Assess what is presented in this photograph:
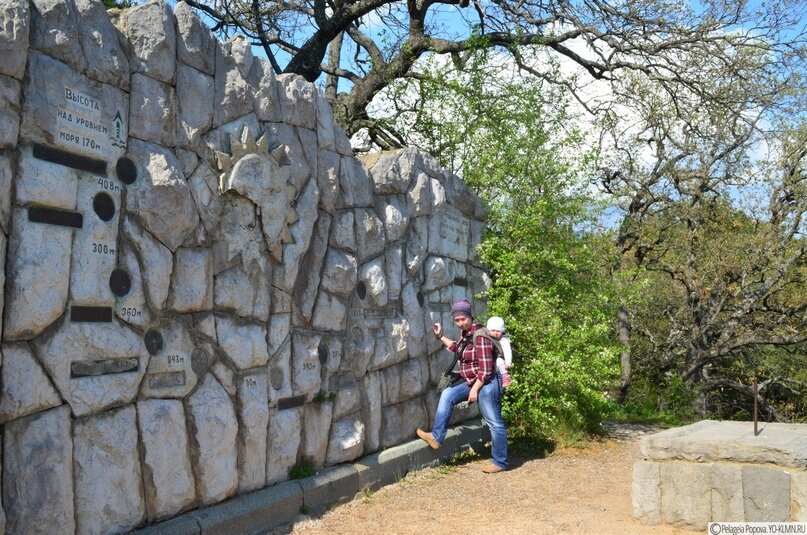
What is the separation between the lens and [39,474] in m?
4.11

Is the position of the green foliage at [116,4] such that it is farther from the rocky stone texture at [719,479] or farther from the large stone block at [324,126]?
the rocky stone texture at [719,479]

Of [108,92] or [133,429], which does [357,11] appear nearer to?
[108,92]

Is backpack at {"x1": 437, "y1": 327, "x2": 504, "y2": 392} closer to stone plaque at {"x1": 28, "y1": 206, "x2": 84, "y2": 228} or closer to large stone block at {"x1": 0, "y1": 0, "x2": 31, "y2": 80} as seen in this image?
stone plaque at {"x1": 28, "y1": 206, "x2": 84, "y2": 228}

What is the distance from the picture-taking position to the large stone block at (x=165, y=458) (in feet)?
15.8

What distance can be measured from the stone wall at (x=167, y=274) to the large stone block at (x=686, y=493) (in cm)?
254

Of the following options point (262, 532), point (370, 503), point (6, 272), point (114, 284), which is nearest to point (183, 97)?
point (114, 284)

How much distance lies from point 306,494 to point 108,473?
1862 millimetres

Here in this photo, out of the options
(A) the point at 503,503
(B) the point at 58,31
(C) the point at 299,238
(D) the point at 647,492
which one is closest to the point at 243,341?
(C) the point at 299,238

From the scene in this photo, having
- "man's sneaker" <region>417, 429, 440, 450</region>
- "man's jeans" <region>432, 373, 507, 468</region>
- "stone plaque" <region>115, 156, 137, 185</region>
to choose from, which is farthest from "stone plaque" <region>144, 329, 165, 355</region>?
"man's jeans" <region>432, 373, 507, 468</region>

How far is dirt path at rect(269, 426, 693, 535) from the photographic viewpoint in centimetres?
600

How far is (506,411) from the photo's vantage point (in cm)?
902

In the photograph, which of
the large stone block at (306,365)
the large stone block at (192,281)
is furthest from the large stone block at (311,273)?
the large stone block at (192,281)

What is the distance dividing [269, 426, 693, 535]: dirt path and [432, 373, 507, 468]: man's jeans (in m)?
0.26

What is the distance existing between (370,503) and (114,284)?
10.1ft
